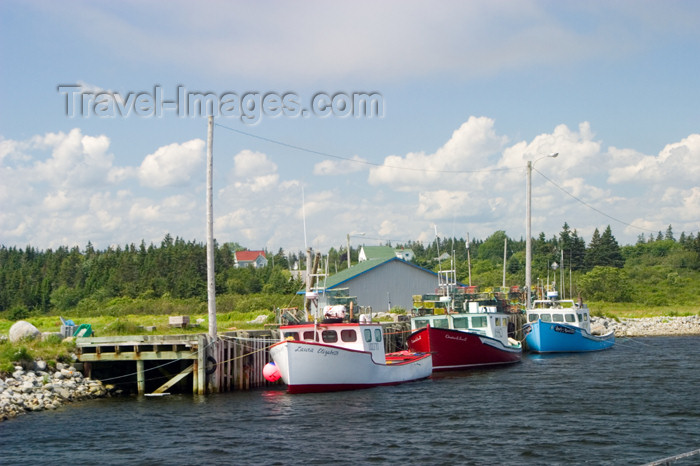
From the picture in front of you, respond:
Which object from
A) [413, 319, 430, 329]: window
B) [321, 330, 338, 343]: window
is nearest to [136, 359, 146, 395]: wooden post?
[321, 330, 338, 343]: window

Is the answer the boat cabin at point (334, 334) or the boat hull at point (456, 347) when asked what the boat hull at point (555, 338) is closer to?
the boat hull at point (456, 347)

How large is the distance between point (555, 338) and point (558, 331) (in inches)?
21.2

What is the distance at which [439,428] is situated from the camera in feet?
69.4

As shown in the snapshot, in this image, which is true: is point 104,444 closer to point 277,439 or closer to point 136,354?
point 277,439

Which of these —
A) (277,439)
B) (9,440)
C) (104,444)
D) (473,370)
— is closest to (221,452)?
(277,439)

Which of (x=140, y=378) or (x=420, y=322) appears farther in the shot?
(x=420, y=322)

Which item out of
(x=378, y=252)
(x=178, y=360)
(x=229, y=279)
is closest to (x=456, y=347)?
(x=178, y=360)

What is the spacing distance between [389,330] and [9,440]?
24.6 metres

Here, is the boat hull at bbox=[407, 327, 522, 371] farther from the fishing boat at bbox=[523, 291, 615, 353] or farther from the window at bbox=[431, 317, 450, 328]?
the fishing boat at bbox=[523, 291, 615, 353]

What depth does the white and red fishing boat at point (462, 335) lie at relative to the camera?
3694 cm

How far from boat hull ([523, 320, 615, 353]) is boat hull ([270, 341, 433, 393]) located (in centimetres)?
1982

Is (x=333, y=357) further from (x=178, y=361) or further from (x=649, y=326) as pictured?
(x=649, y=326)

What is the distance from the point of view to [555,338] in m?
46.3

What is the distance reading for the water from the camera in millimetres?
17641
